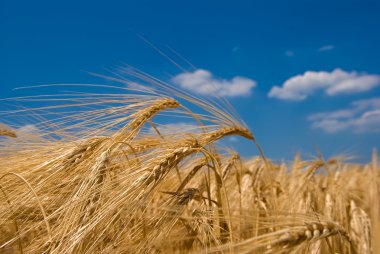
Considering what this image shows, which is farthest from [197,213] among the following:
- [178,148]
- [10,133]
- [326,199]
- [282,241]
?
[326,199]

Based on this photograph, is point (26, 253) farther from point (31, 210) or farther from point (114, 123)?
point (114, 123)

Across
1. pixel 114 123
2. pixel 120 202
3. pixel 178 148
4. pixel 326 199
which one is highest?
pixel 114 123

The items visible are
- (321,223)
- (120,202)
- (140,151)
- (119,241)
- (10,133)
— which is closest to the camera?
(321,223)

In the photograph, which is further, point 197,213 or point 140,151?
point 140,151

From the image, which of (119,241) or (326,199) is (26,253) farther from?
(326,199)

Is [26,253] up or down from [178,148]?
down

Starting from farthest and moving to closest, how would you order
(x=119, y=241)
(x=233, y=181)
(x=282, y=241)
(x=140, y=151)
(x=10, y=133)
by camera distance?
(x=233, y=181) → (x=10, y=133) → (x=140, y=151) → (x=119, y=241) → (x=282, y=241)

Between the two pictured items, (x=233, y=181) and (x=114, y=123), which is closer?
(x=114, y=123)

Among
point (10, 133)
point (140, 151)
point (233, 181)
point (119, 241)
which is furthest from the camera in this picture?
point (233, 181)

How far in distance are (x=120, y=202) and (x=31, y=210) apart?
0.56 meters

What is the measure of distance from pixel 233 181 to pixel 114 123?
1.17 m

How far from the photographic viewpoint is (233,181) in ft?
10.1

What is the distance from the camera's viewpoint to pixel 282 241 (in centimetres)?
104

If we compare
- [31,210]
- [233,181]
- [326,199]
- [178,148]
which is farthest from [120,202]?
[326,199]
